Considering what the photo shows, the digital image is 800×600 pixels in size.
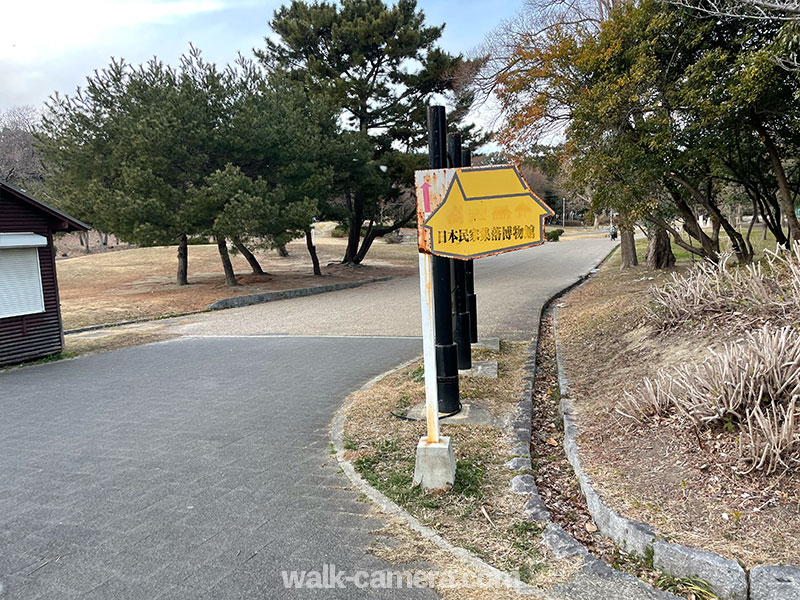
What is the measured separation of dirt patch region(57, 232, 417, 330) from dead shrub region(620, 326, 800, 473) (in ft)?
41.6

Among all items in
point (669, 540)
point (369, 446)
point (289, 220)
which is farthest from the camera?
point (289, 220)

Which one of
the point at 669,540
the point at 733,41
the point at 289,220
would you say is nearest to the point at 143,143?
the point at 289,220

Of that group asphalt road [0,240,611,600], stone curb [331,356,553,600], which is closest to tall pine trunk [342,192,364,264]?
asphalt road [0,240,611,600]

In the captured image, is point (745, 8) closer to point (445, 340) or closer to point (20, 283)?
Answer: point (445, 340)

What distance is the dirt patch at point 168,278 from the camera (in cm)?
1523

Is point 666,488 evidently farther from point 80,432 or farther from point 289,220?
point 289,220

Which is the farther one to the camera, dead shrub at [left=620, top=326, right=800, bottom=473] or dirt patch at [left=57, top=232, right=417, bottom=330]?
dirt patch at [left=57, top=232, right=417, bottom=330]

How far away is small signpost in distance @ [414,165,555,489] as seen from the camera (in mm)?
3529

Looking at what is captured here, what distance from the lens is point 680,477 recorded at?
3.26 meters

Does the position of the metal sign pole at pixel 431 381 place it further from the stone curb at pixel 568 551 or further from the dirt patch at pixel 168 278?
the dirt patch at pixel 168 278

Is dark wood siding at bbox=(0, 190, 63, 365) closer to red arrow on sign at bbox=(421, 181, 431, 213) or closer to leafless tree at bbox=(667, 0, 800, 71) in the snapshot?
red arrow on sign at bbox=(421, 181, 431, 213)

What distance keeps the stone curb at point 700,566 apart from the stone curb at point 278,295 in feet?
45.6

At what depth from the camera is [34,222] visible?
8.84 metres

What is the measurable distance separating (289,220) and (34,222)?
9.05 m
